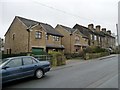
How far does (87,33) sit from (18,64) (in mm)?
46991

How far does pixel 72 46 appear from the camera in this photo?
1837 inches

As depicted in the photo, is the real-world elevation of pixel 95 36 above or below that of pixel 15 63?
above

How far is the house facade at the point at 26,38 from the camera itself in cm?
3247

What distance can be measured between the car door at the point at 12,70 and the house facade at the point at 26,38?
20.1m

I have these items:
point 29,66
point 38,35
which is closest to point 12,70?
point 29,66

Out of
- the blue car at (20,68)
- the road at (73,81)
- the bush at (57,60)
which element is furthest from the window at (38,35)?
the blue car at (20,68)

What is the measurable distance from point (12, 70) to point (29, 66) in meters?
1.34

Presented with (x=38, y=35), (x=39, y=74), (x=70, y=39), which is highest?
(x=70, y=39)

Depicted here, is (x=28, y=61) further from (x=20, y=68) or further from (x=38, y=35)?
(x=38, y=35)

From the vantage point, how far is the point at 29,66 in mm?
11344

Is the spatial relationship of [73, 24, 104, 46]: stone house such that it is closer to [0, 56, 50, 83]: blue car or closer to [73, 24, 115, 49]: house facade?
[73, 24, 115, 49]: house facade

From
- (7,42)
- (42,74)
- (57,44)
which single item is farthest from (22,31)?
(42,74)

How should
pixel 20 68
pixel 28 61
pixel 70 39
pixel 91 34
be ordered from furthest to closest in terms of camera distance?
pixel 91 34 < pixel 70 39 < pixel 28 61 < pixel 20 68

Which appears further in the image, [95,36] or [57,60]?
[95,36]
